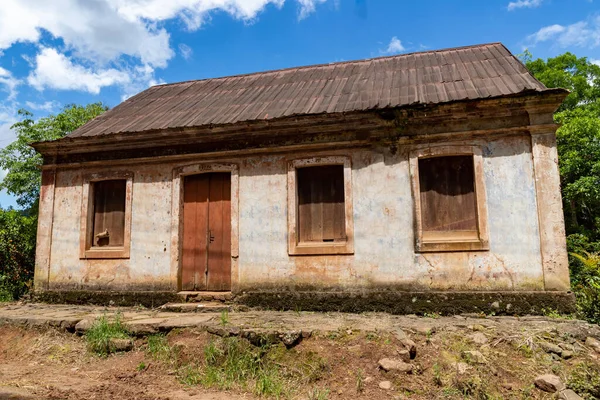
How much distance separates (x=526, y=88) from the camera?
6125 mm

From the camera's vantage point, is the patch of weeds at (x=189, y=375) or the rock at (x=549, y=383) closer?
the rock at (x=549, y=383)

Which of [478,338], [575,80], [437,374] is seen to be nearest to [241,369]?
[437,374]

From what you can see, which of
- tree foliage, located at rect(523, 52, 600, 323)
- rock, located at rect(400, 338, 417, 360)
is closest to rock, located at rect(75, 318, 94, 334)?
rock, located at rect(400, 338, 417, 360)

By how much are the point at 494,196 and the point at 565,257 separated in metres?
1.32

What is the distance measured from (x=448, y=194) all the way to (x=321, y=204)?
216cm

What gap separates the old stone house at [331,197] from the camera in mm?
6172

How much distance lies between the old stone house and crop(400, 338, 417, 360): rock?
164cm

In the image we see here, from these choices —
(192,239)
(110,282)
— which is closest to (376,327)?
(192,239)

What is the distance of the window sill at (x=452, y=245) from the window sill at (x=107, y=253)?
5552 millimetres

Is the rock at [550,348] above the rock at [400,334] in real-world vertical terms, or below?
below

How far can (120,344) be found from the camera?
535 centimetres

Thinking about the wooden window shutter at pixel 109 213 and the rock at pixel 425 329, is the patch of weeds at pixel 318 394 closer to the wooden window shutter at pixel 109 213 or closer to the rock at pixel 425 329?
the rock at pixel 425 329

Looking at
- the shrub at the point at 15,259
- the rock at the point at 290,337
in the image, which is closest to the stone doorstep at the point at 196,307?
the rock at the point at 290,337

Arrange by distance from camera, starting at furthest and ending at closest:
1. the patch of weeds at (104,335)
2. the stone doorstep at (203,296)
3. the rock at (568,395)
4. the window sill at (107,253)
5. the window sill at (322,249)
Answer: the window sill at (107,253) → the stone doorstep at (203,296) → the window sill at (322,249) → the patch of weeds at (104,335) → the rock at (568,395)
